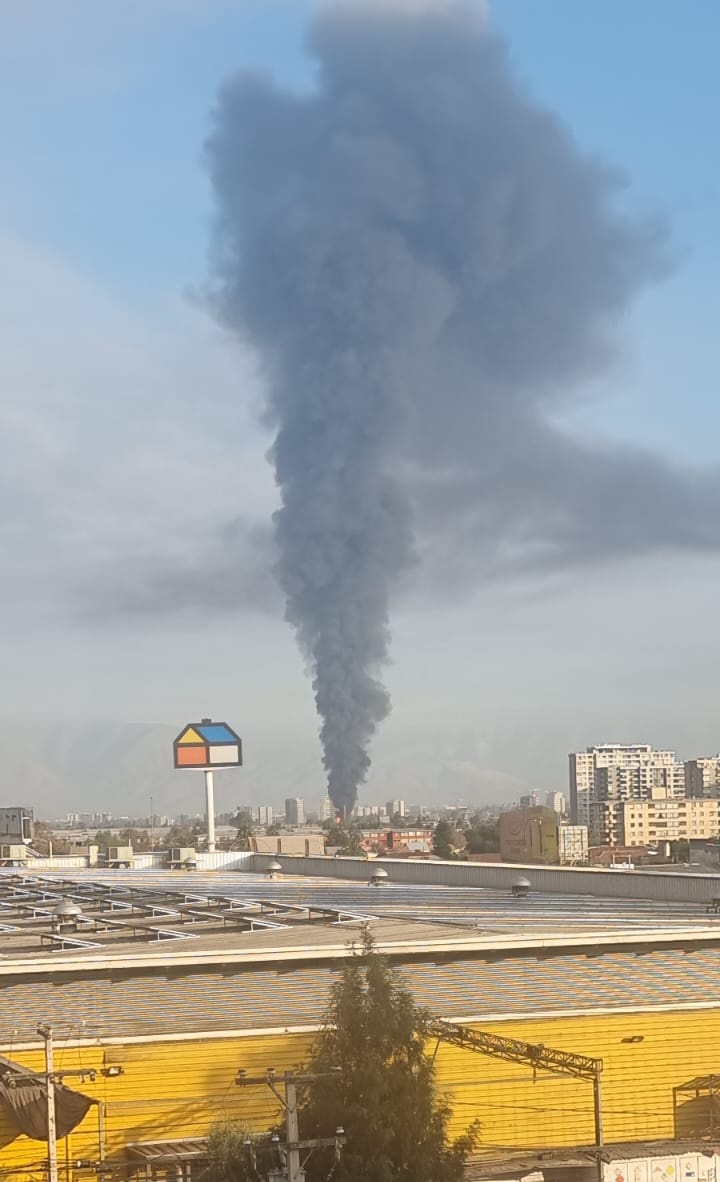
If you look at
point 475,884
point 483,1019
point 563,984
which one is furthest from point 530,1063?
point 475,884

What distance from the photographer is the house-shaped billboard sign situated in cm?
7344

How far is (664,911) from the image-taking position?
2856cm

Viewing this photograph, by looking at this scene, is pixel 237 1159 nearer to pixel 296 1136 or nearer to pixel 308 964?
pixel 296 1136

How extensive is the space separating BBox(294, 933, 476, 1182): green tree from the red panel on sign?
56.9 m

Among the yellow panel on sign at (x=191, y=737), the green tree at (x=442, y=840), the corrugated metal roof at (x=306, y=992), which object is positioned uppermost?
the yellow panel on sign at (x=191, y=737)

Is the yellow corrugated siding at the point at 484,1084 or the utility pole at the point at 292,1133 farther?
the yellow corrugated siding at the point at 484,1084

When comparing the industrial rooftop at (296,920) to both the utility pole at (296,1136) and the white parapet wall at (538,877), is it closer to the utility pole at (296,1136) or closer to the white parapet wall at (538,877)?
the white parapet wall at (538,877)

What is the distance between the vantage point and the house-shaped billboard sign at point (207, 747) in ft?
241

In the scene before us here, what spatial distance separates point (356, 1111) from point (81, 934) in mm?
10760

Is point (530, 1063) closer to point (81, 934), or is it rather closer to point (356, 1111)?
point (356, 1111)

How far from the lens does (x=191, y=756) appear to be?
7362 centimetres

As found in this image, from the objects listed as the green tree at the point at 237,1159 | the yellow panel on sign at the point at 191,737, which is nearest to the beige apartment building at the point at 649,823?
the yellow panel on sign at the point at 191,737

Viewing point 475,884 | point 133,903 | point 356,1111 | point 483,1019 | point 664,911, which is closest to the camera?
point 356,1111

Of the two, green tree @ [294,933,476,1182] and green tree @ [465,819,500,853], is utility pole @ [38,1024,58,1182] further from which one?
green tree @ [465,819,500,853]
